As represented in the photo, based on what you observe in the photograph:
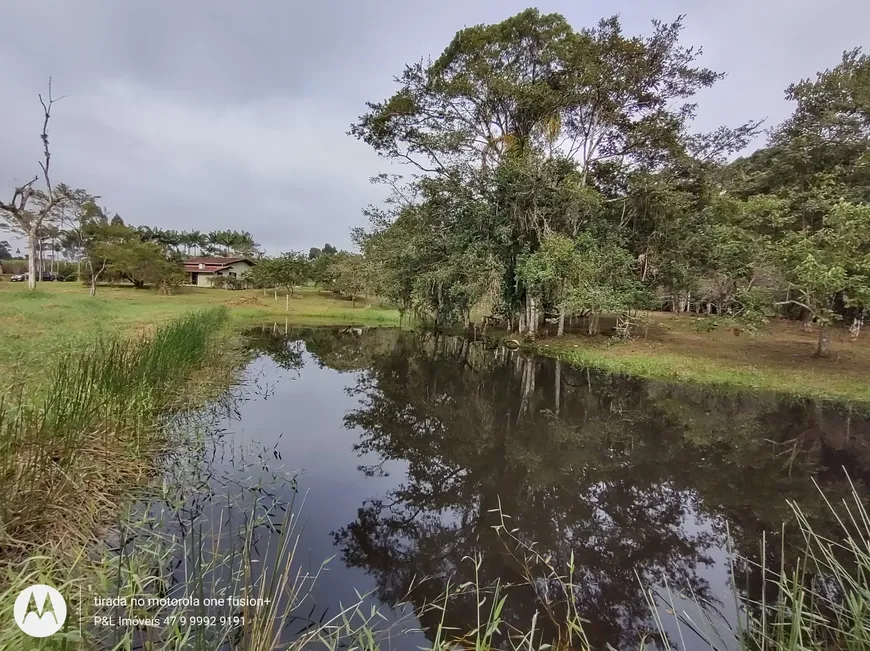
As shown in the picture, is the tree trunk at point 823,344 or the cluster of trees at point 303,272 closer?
the tree trunk at point 823,344

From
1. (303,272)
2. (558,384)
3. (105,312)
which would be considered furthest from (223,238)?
(558,384)

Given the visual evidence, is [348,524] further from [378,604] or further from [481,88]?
[481,88]

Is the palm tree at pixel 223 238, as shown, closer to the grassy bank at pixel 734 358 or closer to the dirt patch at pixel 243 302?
the dirt patch at pixel 243 302

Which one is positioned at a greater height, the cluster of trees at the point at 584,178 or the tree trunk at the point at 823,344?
the cluster of trees at the point at 584,178

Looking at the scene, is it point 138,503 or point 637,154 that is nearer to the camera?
point 138,503

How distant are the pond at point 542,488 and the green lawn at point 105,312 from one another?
3.29 m

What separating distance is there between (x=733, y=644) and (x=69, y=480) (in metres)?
4.33

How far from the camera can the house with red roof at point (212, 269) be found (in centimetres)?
4077

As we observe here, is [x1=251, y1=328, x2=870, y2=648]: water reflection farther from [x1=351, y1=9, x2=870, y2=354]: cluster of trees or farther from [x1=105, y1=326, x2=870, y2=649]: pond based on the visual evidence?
[x1=351, y1=9, x2=870, y2=354]: cluster of trees

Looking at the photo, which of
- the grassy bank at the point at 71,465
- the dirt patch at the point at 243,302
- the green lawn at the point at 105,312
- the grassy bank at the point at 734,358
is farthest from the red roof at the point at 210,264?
the grassy bank at the point at 71,465

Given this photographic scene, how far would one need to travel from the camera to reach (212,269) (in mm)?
41906

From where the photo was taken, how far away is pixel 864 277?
9617 millimetres

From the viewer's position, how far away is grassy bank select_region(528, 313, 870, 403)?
33.3 feet

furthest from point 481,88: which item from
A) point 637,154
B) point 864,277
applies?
point 864,277
